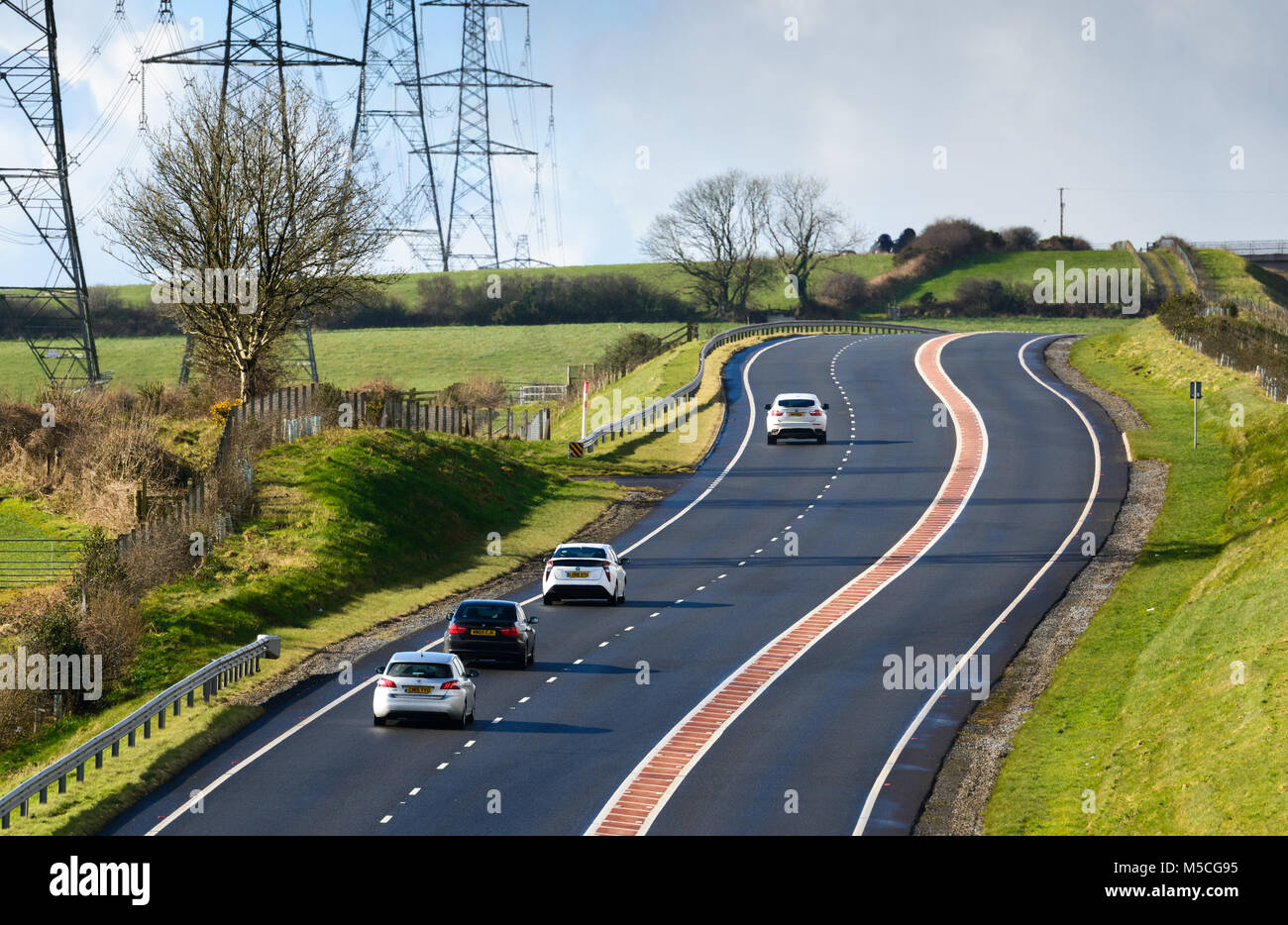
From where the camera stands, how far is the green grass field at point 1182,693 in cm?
2362

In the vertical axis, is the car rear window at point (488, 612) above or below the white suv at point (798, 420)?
below

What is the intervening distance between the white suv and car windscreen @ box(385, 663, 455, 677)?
37.1 m

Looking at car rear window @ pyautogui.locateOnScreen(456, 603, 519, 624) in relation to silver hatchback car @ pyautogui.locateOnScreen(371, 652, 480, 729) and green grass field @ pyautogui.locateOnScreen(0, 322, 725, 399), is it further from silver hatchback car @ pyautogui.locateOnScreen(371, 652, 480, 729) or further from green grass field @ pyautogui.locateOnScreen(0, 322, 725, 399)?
green grass field @ pyautogui.locateOnScreen(0, 322, 725, 399)

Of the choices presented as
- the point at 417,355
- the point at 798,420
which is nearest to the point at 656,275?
the point at 417,355

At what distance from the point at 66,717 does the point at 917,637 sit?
19.0 m

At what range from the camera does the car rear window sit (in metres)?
32.5

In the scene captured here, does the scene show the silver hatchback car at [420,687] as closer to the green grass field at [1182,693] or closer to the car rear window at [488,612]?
the car rear window at [488,612]

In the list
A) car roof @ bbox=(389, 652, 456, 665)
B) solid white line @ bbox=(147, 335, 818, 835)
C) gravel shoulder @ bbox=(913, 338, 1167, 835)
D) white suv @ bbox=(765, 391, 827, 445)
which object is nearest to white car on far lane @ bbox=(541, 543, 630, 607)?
solid white line @ bbox=(147, 335, 818, 835)

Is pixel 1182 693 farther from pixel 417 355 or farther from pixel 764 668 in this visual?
pixel 417 355

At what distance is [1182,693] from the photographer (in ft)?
95.4

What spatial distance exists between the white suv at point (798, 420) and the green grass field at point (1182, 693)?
16429 millimetres

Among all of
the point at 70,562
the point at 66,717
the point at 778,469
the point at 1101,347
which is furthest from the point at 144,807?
the point at 1101,347

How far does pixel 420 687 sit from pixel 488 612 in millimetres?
4607

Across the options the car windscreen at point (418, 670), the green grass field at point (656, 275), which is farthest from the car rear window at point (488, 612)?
the green grass field at point (656, 275)
